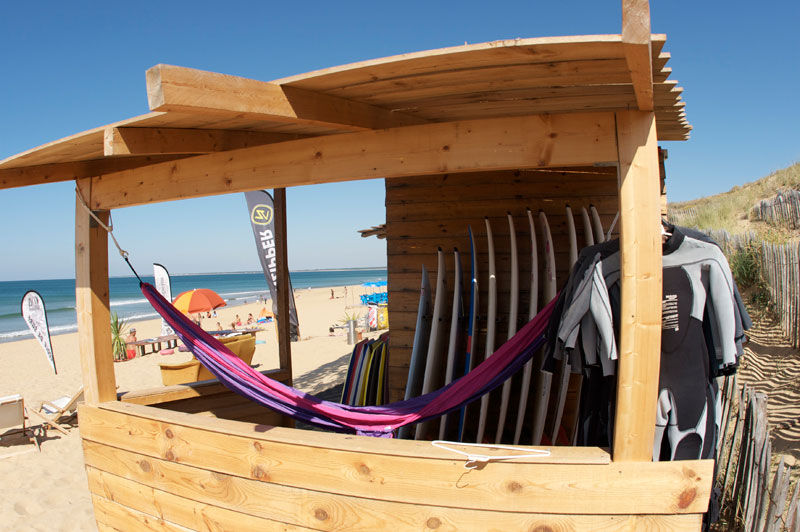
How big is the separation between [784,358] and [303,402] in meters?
5.33

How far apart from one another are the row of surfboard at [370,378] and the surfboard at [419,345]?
0.50 metres

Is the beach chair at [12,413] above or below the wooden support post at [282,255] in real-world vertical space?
below

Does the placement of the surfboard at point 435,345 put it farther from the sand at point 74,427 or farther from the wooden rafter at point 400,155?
the sand at point 74,427

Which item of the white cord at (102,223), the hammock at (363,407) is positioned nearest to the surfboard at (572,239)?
the hammock at (363,407)

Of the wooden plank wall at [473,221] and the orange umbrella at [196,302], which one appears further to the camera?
the orange umbrella at [196,302]

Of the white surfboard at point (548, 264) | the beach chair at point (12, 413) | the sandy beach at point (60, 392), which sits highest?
the white surfboard at point (548, 264)

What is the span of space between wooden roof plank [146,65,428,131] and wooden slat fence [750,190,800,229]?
37.7ft

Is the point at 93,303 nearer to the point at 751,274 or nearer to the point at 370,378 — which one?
the point at 370,378

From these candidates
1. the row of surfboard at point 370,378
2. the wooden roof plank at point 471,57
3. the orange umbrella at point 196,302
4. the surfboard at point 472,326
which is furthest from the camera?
the orange umbrella at point 196,302

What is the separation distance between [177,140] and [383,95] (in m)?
0.95

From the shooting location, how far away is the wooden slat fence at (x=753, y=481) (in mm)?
1939

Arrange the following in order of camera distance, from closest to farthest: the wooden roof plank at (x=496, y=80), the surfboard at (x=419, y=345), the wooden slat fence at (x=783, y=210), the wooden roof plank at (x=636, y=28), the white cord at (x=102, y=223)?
1. the wooden roof plank at (x=636, y=28)
2. the wooden roof plank at (x=496, y=80)
3. the white cord at (x=102, y=223)
4. the surfboard at (x=419, y=345)
5. the wooden slat fence at (x=783, y=210)

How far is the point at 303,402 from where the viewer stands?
254 centimetres

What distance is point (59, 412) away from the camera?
5898 mm
